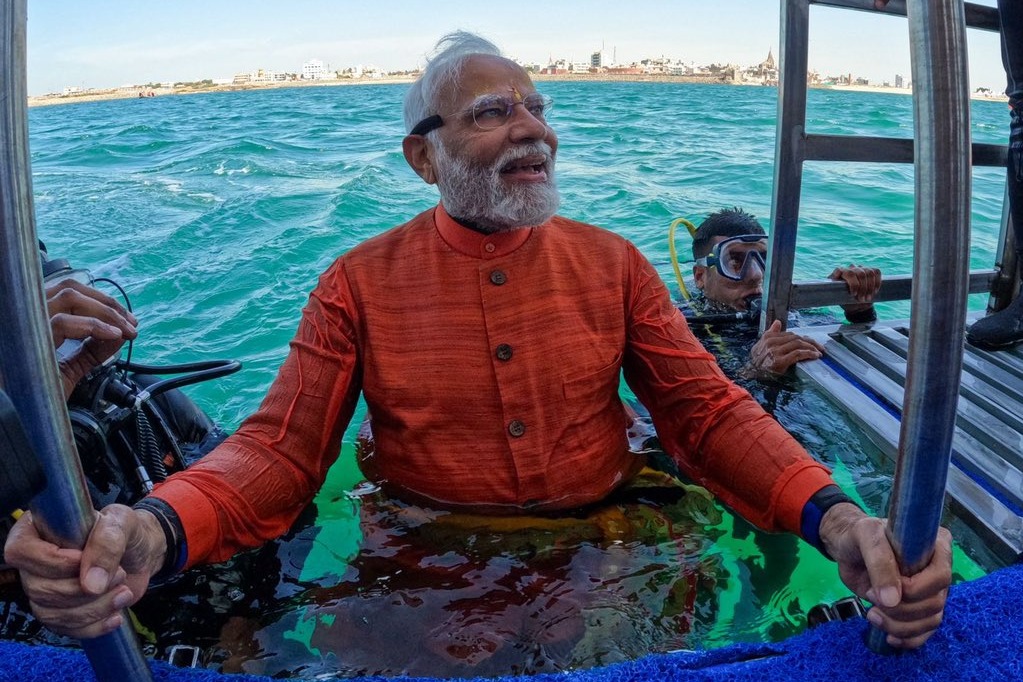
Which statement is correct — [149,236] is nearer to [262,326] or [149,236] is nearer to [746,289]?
[262,326]

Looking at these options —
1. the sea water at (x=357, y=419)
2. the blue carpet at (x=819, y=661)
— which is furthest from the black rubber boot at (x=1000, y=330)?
the blue carpet at (x=819, y=661)

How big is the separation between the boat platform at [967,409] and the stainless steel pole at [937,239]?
114 cm

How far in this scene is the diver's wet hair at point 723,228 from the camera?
4.17 meters

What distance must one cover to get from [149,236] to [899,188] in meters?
10.4

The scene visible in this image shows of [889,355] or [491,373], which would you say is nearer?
[491,373]

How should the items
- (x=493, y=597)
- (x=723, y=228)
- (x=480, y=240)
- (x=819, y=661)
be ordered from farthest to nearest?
1. (x=723, y=228)
2. (x=480, y=240)
3. (x=493, y=597)
4. (x=819, y=661)

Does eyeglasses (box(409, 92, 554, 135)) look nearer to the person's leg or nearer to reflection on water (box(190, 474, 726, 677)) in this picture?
reflection on water (box(190, 474, 726, 677))

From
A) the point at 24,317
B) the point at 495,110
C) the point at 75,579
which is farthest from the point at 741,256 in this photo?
the point at 24,317

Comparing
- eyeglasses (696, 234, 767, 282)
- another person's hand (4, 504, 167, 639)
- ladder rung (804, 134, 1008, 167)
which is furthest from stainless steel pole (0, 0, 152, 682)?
eyeglasses (696, 234, 767, 282)

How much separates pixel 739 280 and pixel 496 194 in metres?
A: 2.30

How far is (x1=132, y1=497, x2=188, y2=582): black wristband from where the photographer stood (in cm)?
145

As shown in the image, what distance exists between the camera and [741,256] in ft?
13.3

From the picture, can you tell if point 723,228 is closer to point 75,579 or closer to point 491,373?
point 491,373

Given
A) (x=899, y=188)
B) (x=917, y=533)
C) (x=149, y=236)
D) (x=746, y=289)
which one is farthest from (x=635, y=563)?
(x=899, y=188)
